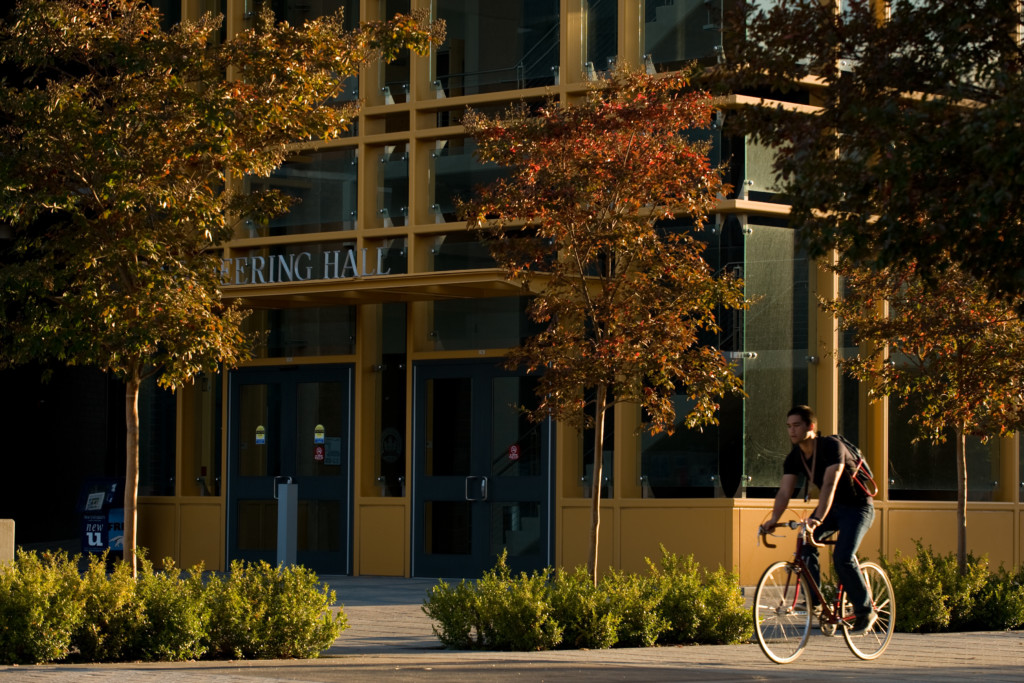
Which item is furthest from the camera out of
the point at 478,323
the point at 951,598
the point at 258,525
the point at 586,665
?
the point at 258,525

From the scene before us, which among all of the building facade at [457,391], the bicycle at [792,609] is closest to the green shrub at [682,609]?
the bicycle at [792,609]

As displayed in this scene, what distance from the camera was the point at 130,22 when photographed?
1322 centimetres

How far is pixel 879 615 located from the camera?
443 inches

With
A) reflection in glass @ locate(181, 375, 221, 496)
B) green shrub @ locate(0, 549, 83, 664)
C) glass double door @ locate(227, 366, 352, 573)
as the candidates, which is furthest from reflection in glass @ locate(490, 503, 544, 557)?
green shrub @ locate(0, 549, 83, 664)

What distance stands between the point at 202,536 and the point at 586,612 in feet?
37.4

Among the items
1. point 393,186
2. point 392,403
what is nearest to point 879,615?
point 392,403

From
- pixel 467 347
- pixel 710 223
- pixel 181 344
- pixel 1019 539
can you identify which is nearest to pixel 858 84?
pixel 181 344

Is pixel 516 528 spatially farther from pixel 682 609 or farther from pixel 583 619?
pixel 583 619

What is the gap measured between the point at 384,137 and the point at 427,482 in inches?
176

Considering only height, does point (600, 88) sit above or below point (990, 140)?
above

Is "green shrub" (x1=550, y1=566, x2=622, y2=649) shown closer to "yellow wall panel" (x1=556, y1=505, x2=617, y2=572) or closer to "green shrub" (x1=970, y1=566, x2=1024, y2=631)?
"green shrub" (x1=970, y1=566, x2=1024, y2=631)

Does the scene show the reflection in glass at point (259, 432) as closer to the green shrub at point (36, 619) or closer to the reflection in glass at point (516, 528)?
the reflection in glass at point (516, 528)

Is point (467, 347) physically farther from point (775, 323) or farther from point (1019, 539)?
point (1019, 539)

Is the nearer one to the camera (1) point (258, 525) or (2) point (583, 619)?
(2) point (583, 619)
